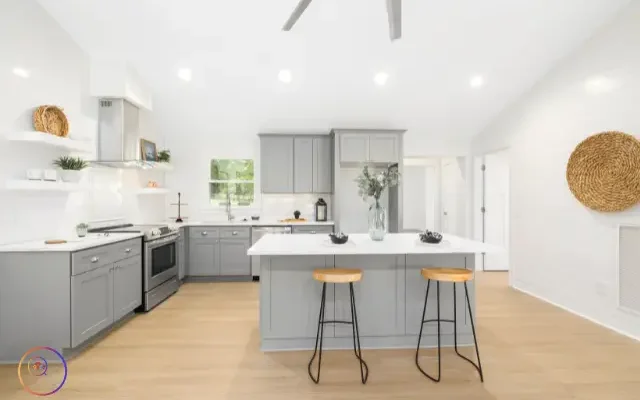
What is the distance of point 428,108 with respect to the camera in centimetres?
532

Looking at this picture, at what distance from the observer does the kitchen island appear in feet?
9.73

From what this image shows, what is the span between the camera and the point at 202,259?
5.37m

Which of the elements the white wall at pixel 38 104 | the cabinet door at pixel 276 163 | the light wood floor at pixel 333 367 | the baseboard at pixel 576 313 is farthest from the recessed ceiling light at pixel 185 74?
the baseboard at pixel 576 313

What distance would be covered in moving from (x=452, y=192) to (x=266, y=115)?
367cm

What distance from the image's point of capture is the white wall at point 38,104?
2986mm

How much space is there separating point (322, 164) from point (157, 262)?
2843 millimetres

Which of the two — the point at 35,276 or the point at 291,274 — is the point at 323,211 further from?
the point at 35,276

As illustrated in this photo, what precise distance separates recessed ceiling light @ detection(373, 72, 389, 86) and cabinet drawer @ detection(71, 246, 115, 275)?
3.69m

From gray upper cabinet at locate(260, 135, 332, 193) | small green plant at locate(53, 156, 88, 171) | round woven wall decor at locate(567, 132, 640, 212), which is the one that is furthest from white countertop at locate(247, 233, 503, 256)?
gray upper cabinet at locate(260, 135, 332, 193)

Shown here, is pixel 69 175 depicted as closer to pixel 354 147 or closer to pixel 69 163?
pixel 69 163

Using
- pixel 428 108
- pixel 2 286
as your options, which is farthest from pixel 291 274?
pixel 428 108

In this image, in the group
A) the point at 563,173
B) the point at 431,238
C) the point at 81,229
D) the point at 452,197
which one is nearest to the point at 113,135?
the point at 81,229

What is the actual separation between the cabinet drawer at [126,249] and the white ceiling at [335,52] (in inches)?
89.6

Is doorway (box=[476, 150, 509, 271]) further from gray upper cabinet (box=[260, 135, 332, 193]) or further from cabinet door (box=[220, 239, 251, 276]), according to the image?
cabinet door (box=[220, 239, 251, 276])
